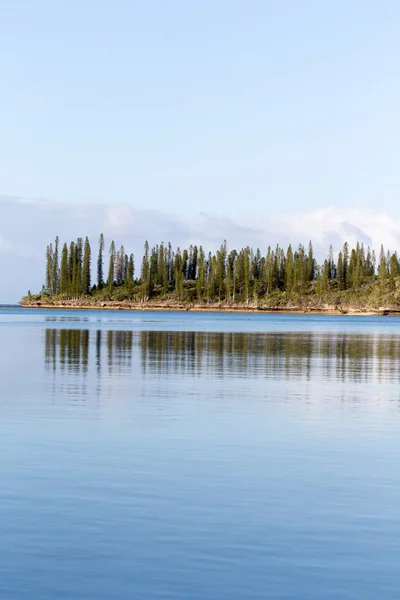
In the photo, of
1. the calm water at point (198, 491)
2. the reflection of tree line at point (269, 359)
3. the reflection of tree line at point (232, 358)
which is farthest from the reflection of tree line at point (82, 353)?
the calm water at point (198, 491)

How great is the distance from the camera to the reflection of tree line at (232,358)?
46719 mm

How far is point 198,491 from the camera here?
17484 mm

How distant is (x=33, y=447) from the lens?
21953 mm

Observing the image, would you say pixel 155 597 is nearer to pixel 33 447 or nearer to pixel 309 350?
pixel 33 447

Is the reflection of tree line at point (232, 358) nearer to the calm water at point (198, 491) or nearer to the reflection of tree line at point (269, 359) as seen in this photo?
the reflection of tree line at point (269, 359)

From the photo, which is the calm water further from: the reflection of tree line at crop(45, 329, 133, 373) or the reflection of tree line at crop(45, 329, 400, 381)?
the reflection of tree line at crop(45, 329, 133, 373)

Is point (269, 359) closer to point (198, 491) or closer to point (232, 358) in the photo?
point (232, 358)

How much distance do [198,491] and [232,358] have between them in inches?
1530

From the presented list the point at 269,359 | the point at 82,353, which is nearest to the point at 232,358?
the point at 269,359

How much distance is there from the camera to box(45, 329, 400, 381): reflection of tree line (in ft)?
153

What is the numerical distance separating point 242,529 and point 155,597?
3358 millimetres

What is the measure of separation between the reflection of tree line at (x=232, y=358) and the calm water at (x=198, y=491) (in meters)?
9.03

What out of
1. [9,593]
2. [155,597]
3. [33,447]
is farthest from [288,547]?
[33,447]

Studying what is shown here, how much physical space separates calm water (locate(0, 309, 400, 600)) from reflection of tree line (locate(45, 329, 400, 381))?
29.6 ft
